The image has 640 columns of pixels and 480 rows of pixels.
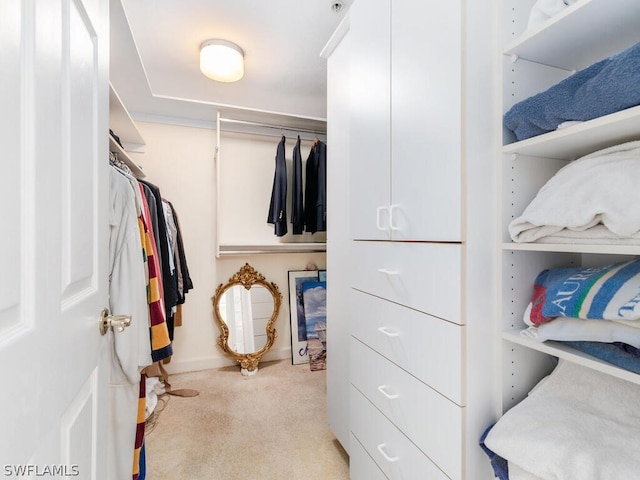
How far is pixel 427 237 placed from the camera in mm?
967

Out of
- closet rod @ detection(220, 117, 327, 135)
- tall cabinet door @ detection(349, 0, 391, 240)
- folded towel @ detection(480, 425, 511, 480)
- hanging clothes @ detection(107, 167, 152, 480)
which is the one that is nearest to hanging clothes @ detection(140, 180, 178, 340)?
hanging clothes @ detection(107, 167, 152, 480)

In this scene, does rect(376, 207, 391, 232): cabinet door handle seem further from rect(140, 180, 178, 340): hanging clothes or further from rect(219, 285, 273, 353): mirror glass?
rect(219, 285, 273, 353): mirror glass

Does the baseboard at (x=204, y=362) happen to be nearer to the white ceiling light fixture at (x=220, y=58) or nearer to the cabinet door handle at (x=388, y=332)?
the cabinet door handle at (x=388, y=332)

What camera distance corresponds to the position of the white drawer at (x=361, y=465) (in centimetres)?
124

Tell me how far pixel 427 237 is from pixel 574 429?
1.85 ft

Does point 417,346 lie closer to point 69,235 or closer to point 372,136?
point 372,136

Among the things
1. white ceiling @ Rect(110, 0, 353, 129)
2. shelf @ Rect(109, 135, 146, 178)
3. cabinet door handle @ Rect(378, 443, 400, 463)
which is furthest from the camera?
white ceiling @ Rect(110, 0, 353, 129)

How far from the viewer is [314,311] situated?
3.10m

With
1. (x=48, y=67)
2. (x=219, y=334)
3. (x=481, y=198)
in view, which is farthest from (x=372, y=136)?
(x=219, y=334)

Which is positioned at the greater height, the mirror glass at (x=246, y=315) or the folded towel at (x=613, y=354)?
the folded towel at (x=613, y=354)
